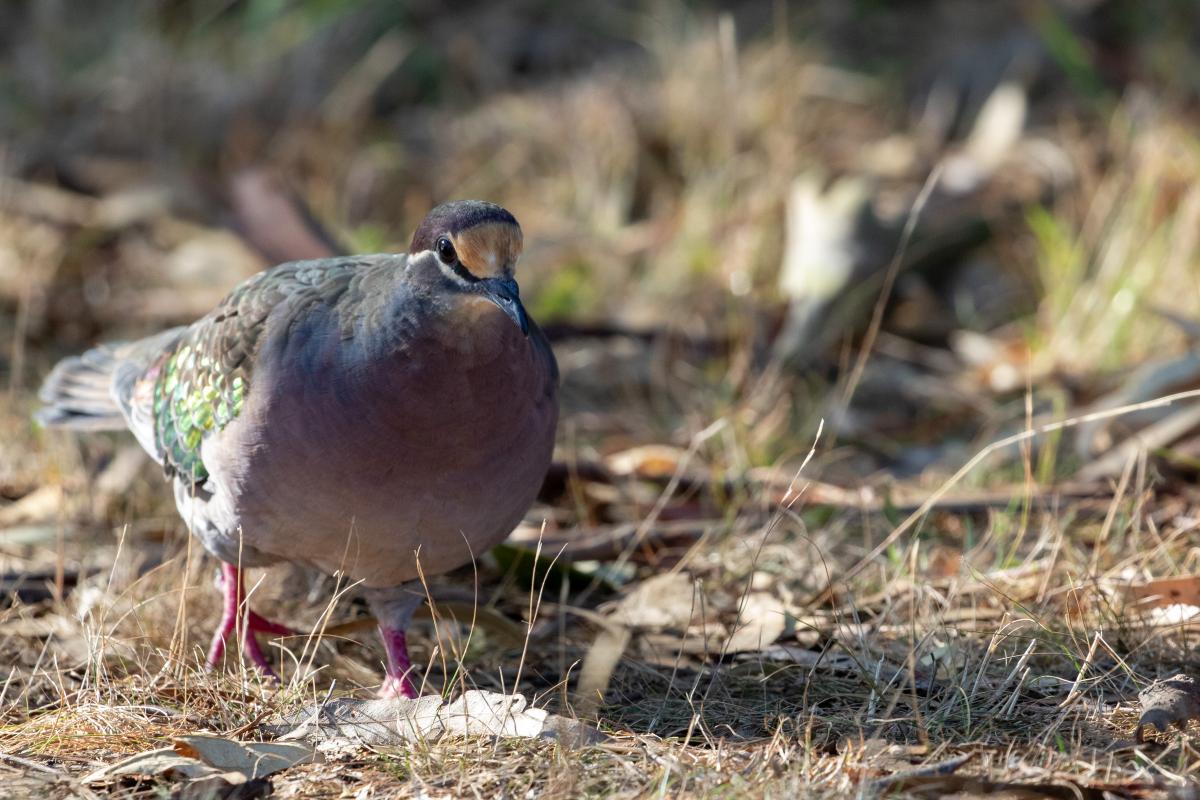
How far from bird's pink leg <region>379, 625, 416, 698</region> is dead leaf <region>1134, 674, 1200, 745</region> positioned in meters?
1.57

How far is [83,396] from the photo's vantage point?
3994 millimetres

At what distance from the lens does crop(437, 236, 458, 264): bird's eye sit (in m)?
2.82

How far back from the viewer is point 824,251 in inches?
215

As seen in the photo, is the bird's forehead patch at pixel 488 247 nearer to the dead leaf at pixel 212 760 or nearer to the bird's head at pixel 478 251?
the bird's head at pixel 478 251

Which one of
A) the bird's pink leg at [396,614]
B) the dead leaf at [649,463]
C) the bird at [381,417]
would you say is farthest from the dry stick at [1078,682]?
the dead leaf at [649,463]

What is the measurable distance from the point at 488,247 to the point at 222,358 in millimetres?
785

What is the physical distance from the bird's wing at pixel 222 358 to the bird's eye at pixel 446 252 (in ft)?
1.18

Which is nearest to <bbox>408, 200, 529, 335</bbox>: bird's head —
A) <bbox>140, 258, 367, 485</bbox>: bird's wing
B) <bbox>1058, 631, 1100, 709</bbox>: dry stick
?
<bbox>140, 258, 367, 485</bbox>: bird's wing

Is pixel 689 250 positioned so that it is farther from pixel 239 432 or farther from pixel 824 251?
Answer: pixel 239 432

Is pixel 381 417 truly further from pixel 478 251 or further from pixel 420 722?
pixel 420 722

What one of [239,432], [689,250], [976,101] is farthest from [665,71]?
[239,432]

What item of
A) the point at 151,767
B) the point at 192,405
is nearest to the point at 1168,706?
the point at 151,767

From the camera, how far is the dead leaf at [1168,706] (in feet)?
8.79

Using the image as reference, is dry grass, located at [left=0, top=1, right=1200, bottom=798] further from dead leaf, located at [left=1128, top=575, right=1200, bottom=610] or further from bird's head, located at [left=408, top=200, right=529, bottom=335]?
bird's head, located at [left=408, top=200, right=529, bottom=335]
